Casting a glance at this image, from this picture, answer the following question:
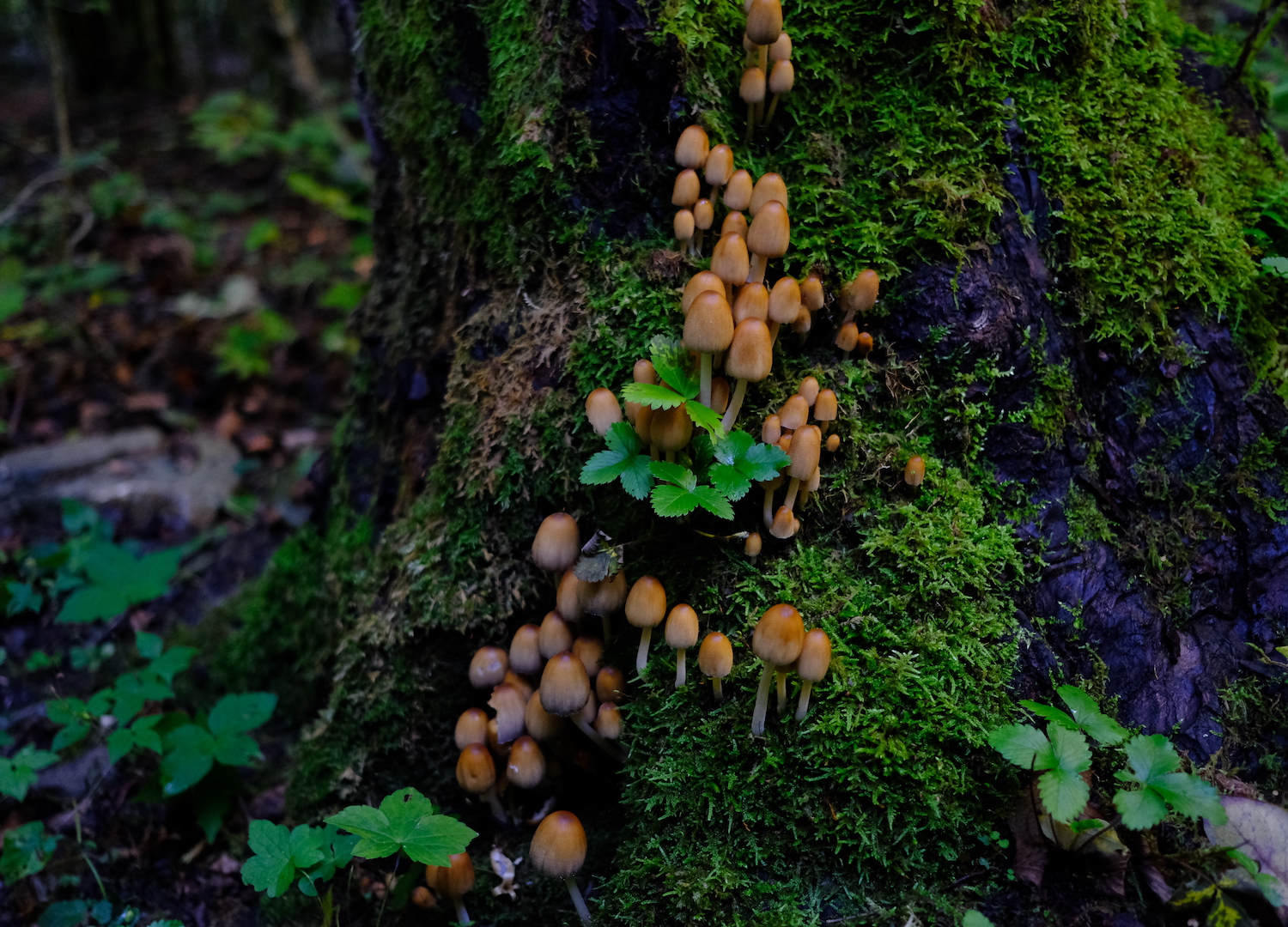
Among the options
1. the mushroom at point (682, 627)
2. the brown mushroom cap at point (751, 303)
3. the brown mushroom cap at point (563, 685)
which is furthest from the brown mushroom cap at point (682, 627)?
the brown mushroom cap at point (751, 303)

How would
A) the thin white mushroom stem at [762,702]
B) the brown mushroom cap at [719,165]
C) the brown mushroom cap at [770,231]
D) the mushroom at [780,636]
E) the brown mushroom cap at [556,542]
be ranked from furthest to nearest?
→ the brown mushroom cap at [719,165] → the brown mushroom cap at [556,542] → the brown mushroom cap at [770,231] → the thin white mushroom stem at [762,702] → the mushroom at [780,636]

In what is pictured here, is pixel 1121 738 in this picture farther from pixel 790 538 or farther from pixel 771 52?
pixel 771 52

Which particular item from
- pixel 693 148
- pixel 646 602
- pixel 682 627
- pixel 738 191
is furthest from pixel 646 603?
pixel 693 148

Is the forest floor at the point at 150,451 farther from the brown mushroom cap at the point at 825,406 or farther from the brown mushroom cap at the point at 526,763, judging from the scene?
the brown mushroom cap at the point at 825,406

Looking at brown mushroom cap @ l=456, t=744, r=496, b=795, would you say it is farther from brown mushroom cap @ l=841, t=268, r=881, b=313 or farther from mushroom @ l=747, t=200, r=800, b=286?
brown mushroom cap @ l=841, t=268, r=881, b=313

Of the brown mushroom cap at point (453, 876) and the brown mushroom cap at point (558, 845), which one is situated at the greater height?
the brown mushroom cap at point (558, 845)

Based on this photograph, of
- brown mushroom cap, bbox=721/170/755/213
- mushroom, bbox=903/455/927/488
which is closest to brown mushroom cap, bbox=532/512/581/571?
mushroom, bbox=903/455/927/488
